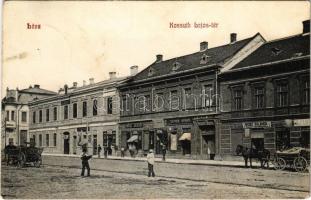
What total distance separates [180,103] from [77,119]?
9471mm

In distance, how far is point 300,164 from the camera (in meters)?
16.8

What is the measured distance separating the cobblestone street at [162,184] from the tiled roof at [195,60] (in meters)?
7.53

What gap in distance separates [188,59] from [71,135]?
12334 millimetres

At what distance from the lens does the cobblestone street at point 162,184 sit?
1332 centimetres

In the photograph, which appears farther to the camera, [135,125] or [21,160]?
[135,125]

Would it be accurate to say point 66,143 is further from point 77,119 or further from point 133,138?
point 133,138

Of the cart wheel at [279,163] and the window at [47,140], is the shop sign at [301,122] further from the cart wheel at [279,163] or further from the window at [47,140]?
the window at [47,140]

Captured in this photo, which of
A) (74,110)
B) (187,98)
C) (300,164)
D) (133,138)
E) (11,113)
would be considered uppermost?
(187,98)

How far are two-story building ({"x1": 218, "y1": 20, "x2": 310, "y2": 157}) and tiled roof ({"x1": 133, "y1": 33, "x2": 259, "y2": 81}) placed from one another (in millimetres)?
987

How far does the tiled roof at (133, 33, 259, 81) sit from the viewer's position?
24188mm

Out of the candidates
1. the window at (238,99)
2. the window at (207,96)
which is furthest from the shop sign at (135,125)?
the window at (238,99)

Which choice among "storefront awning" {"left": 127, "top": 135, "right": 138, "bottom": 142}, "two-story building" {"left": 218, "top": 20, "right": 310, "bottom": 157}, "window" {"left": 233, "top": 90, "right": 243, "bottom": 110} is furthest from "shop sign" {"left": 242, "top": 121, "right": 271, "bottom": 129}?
"storefront awning" {"left": 127, "top": 135, "right": 138, "bottom": 142}

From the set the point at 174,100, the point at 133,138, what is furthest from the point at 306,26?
the point at 133,138

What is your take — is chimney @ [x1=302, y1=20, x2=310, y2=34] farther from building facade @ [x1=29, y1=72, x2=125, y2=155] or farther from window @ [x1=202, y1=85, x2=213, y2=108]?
building facade @ [x1=29, y1=72, x2=125, y2=155]
